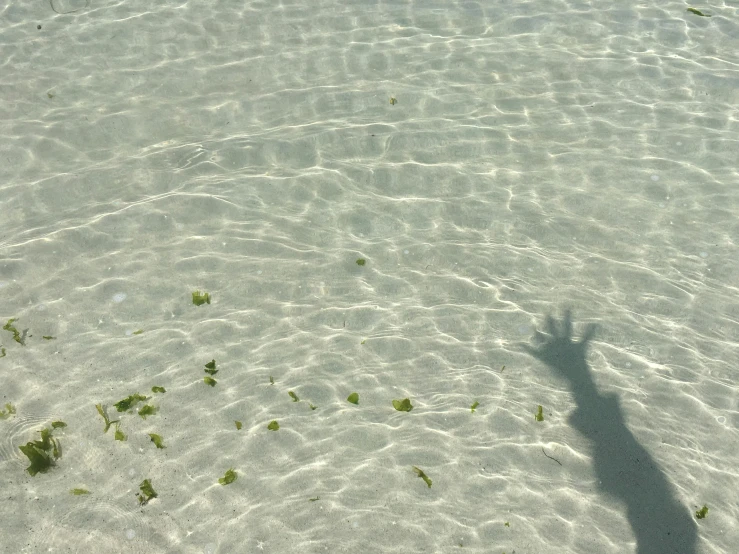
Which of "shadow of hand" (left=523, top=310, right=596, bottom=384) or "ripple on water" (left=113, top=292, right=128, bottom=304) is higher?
"ripple on water" (left=113, top=292, right=128, bottom=304)

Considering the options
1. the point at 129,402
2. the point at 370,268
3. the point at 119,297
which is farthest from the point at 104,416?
the point at 370,268

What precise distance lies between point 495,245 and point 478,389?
4.47 ft

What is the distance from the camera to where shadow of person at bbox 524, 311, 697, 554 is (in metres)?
3.71

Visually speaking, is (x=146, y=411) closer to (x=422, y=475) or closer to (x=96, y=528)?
(x=96, y=528)

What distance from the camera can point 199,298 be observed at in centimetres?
481

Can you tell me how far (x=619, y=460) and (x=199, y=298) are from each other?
9.94ft

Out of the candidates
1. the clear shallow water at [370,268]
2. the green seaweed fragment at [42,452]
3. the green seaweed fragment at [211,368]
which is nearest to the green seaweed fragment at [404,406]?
the clear shallow water at [370,268]

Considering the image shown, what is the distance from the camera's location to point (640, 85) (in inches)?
260

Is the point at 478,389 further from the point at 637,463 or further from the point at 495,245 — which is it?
the point at 495,245

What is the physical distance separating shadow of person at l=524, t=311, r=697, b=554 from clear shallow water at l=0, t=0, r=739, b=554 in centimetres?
2

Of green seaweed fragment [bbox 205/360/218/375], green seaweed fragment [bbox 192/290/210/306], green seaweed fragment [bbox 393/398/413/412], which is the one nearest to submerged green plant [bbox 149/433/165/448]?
green seaweed fragment [bbox 205/360/218/375]

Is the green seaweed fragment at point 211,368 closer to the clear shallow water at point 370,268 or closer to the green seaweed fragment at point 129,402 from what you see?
the clear shallow water at point 370,268

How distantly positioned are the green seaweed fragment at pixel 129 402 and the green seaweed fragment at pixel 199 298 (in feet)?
2.70

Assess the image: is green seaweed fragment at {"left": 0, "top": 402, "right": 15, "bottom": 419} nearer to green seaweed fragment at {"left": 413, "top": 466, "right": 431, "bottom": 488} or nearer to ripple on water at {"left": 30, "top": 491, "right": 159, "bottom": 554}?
ripple on water at {"left": 30, "top": 491, "right": 159, "bottom": 554}
